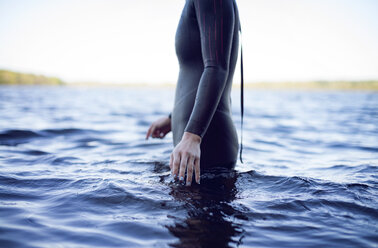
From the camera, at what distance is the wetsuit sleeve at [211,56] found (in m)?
2.01

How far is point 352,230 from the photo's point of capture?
1984 millimetres

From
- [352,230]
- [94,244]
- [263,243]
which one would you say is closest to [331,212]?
[352,230]

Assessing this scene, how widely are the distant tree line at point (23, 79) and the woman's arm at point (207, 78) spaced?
119465 mm

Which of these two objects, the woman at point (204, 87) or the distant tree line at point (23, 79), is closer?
the woman at point (204, 87)

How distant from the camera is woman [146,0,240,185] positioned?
200cm

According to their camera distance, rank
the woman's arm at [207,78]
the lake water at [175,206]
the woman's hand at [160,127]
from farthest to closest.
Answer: the woman's hand at [160,127]
the woman's arm at [207,78]
the lake water at [175,206]

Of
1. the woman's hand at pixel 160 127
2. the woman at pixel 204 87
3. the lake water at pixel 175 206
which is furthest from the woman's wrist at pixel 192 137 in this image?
the woman's hand at pixel 160 127

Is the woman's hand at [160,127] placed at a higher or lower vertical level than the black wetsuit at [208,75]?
lower

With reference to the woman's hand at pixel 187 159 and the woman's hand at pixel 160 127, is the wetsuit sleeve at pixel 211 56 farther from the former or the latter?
the woman's hand at pixel 160 127

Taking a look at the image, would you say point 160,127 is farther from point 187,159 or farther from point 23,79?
point 23,79

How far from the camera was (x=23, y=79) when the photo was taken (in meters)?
118

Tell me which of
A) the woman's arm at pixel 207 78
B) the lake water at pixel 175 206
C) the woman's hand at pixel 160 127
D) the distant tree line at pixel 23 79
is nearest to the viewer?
the lake water at pixel 175 206

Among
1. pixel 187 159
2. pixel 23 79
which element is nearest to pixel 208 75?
pixel 187 159

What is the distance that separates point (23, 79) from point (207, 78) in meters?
134
